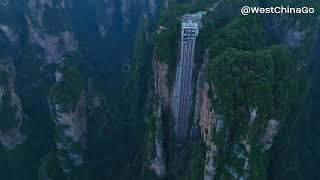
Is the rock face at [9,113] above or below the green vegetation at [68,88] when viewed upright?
below

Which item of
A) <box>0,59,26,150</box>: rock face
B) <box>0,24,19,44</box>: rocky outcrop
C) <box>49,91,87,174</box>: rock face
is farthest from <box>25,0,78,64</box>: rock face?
<box>49,91,87,174</box>: rock face

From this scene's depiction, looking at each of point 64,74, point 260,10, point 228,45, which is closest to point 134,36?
point 64,74

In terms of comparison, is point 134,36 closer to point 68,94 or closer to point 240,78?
point 68,94

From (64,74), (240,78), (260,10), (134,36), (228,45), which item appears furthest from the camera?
(134,36)

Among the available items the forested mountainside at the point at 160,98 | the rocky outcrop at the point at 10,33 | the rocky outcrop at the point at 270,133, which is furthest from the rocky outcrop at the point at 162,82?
the rocky outcrop at the point at 10,33

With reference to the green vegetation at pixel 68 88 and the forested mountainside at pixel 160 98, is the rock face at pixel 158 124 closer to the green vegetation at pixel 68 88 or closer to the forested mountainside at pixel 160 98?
the forested mountainside at pixel 160 98
